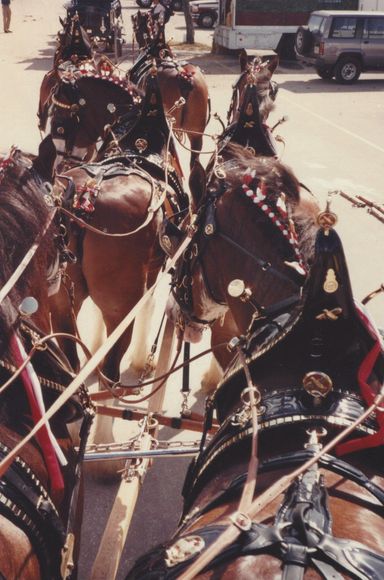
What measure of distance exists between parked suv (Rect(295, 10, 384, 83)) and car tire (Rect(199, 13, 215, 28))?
33.1ft

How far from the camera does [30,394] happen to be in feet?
5.14

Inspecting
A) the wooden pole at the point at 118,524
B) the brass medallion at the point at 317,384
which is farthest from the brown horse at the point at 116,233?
the brass medallion at the point at 317,384

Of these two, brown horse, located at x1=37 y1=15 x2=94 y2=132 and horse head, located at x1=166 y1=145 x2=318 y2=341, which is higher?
brown horse, located at x1=37 y1=15 x2=94 y2=132

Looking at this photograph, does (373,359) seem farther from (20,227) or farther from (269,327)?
(20,227)

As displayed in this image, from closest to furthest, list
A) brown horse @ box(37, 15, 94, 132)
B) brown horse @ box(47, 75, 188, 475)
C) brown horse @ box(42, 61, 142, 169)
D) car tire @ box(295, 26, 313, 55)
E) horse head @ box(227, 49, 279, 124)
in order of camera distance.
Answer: brown horse @ box(47, 75, 188, 475), horse head @ box(227, 49, 279, 124), brown horse @ box(42, 61, 142, 169), brown horse @ box(37, 15, 94, 132), car tire @ box(295, 26, 313, 55)

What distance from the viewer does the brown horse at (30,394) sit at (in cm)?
141

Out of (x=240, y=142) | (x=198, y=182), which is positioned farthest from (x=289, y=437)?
(x=240, y=142)

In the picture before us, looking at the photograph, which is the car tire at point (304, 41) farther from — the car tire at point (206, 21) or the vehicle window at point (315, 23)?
the car tire at point (206, 21)

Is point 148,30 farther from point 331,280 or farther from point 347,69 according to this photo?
point 347,69

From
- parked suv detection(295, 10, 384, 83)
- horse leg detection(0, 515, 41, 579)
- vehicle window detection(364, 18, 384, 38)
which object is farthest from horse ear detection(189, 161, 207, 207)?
vehicle window detection(364, 18, 384, 38)

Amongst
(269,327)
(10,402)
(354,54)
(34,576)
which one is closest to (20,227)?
(10,402)

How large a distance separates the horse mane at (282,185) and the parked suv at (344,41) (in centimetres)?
1186

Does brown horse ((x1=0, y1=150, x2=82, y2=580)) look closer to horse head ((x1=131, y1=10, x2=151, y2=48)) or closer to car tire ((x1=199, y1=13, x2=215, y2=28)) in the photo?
horse head ((x1=131, y1=10, x2=151, y2=48))

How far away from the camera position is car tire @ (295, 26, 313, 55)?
13.4 m
